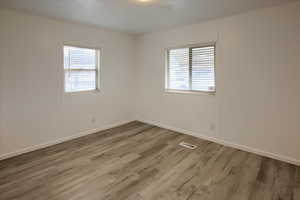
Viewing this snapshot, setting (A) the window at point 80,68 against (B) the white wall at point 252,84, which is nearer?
(B) the white wall at point 252,84

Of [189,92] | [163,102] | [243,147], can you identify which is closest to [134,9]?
[189,92]

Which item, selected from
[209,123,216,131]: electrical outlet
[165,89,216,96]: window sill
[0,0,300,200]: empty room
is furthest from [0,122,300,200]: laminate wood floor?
[165,89,216,96]: window sill

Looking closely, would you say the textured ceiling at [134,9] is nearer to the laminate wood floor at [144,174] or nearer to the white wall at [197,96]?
the white wall at [197,96]

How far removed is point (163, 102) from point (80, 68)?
210 cm

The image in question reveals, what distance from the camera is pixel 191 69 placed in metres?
3.91

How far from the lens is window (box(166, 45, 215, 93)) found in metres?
3.64

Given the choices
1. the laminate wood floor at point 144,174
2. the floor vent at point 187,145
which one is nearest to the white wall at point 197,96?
the laminate wood floor at point 144,174

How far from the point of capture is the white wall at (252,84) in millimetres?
2691

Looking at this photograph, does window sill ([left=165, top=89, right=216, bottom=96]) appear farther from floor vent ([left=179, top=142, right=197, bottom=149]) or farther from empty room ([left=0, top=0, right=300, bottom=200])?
floor vent ([left=179, top=142, right=197, bottom=149])

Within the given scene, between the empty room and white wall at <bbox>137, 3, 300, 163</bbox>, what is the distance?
0.05 ft

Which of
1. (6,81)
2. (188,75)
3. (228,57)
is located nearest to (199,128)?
(188,75)

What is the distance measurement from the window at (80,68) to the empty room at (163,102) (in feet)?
0.07

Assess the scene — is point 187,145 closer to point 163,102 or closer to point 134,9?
point 163,102

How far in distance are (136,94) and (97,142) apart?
1942 millimetres
